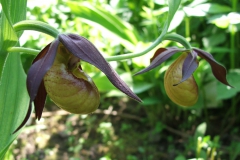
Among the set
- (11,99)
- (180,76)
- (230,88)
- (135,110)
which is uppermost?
(180,76)

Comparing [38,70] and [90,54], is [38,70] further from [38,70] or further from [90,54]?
[90,54]

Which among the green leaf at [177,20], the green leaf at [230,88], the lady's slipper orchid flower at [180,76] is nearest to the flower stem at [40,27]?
the lady's slipper orchid flower at [180,76]

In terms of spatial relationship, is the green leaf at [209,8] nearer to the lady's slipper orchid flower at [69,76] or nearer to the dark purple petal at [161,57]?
the dark purple petal at [161,57]

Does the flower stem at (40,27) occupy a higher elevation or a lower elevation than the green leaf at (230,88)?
higher

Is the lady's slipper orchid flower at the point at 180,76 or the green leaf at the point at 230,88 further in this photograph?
the green leaf at the point at 230,88

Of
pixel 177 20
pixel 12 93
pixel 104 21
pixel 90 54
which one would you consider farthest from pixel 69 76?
pixel 104 21

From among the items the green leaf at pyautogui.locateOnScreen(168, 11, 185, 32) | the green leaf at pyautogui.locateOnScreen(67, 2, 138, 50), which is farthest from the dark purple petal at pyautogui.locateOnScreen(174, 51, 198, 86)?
the green leaf at pyautogui.locateOnScreen(67, 2, 138, 50)

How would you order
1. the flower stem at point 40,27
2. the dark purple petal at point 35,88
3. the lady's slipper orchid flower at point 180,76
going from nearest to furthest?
the dark purple petal at point 35,88
the flower stem at point 40,27
the lady's slipper orchid flower at point 180,76
